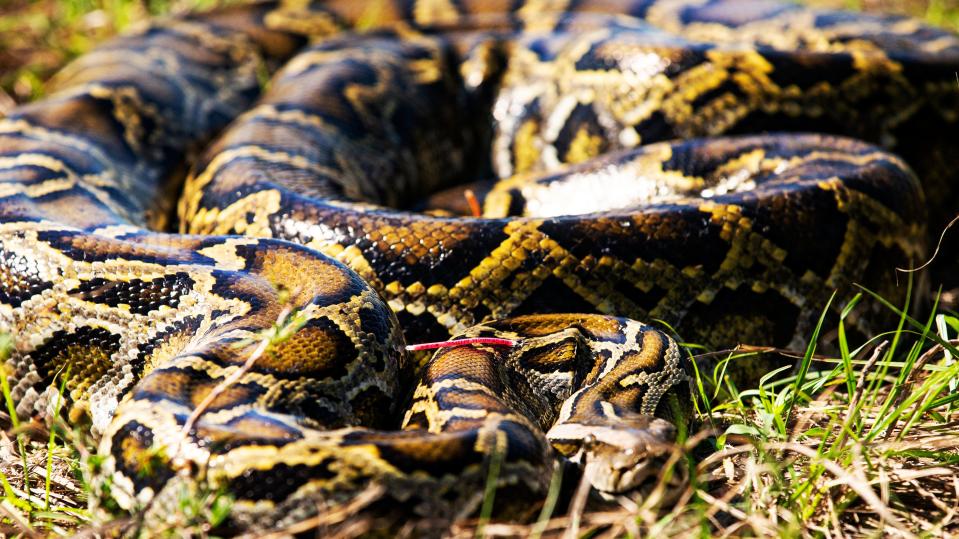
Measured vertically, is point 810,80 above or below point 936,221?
above

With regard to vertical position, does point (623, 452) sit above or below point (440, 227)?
below

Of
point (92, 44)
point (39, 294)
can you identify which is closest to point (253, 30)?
point (92, 44)

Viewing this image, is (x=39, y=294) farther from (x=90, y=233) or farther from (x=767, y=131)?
(x=767, y=131)

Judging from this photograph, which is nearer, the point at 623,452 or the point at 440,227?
the point at 623,452

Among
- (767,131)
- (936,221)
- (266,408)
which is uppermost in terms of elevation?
(266,408)

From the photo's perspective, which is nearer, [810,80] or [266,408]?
[266,408]
